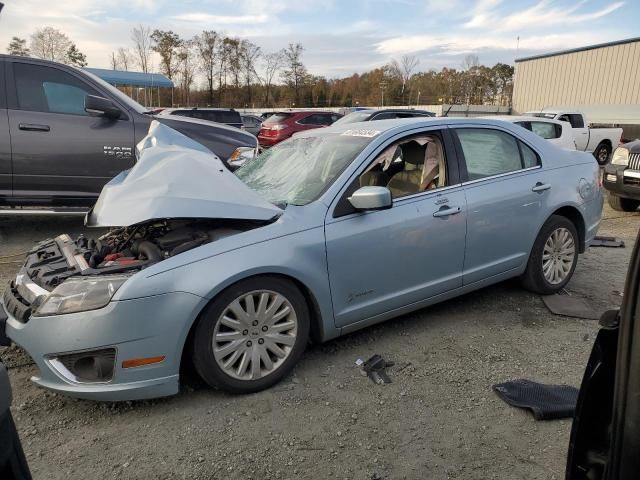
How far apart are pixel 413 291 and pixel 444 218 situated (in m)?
0.56

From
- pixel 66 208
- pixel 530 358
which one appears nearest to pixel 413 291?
pixel 530 358

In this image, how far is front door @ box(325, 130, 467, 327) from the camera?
3281 mm

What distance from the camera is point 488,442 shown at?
2617mm

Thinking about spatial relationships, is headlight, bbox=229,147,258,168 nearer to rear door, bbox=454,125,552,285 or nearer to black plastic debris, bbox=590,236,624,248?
rear door, bbox=454,125,552,285

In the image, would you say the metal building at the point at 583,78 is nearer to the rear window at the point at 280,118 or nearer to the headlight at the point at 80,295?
the rear window at the point at 280,118

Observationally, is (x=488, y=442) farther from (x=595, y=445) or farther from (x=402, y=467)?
(x=595, y=445)

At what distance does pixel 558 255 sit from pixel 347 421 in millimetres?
2693

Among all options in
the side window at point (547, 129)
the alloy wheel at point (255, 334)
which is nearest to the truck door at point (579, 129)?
the side window at point (547, 129)

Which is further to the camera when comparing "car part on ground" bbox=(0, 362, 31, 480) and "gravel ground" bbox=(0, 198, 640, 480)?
"gravel ground" bbox=(0, 198, 640, 480)

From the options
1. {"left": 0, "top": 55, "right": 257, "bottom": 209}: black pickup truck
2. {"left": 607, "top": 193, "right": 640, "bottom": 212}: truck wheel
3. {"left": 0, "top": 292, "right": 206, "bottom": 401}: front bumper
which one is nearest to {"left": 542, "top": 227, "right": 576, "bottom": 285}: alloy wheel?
{"left": 0, "top": 292, "right": 206, "bottom": 401}: front bumper

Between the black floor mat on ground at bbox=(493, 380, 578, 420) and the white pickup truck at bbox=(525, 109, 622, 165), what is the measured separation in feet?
50.3

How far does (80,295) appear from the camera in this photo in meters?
2.64

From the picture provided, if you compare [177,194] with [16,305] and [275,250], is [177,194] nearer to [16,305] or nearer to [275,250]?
[275,250]

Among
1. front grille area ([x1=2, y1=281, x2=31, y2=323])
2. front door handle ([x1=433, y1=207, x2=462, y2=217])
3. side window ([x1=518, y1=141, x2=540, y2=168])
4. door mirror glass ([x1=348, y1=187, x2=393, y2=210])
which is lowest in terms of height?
front grille area ([x1=2, y1=281, x2=31, y2=323])
